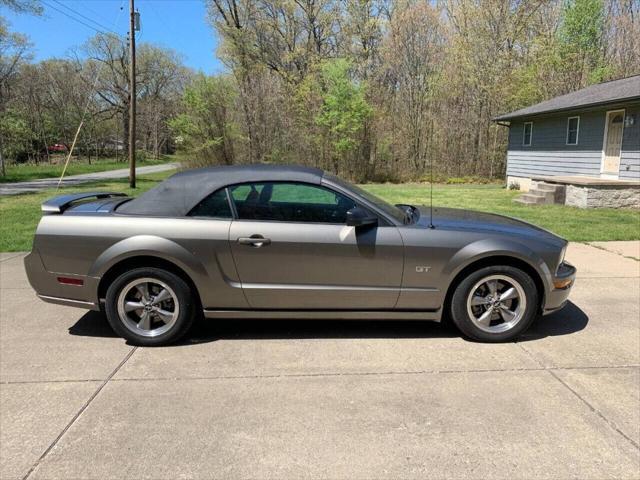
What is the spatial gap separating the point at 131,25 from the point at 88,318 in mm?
16805

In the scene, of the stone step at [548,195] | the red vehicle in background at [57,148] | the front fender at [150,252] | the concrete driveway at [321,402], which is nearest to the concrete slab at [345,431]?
the concrete driveway at [321,402]

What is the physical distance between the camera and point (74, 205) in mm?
4621

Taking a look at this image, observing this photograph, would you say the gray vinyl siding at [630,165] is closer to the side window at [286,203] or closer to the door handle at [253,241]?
the side window at [286,203]

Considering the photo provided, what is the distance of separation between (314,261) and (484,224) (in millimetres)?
1576

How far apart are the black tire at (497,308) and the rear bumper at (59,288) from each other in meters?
3.02

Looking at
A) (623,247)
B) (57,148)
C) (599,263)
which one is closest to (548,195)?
(623,247)

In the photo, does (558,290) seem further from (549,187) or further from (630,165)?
(630,165)

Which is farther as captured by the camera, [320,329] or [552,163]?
[552,163]

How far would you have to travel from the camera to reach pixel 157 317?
167 inches

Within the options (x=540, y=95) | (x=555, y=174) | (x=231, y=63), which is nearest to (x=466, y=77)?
(x=540, y=95)

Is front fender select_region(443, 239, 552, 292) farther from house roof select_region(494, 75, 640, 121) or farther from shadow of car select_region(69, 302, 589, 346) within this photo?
house roof select_region(494, 75, 640, 121)

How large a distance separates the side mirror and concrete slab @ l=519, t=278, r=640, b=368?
167 centimetres

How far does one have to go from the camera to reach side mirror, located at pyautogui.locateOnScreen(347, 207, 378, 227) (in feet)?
13.2

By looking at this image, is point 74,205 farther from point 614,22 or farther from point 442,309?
point 614,22
